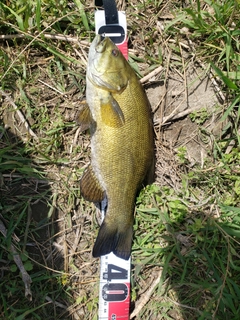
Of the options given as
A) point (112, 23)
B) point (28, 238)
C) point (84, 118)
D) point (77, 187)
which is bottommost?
point (28, 238)

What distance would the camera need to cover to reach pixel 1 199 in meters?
3.41

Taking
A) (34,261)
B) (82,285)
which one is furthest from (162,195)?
(34,261)

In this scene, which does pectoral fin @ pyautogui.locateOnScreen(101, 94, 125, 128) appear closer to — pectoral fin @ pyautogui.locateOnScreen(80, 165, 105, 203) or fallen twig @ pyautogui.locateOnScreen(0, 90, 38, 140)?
pectoral fin @ pyautogui.locateOnScreen(80, 165, 105, 203)

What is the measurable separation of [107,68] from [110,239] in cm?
147

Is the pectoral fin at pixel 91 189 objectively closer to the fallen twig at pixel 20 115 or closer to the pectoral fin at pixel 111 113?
the pectoral fin at pixel 111 113

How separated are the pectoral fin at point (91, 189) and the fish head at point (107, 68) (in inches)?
31.4

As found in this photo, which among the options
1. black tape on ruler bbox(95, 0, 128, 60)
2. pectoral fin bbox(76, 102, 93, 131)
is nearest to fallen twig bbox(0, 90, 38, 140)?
pectoral fin bbox(76, 102, 93, 131)

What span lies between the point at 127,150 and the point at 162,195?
0.68 m

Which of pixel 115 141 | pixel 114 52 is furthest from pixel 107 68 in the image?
pixel 115 141

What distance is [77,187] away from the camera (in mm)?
3457

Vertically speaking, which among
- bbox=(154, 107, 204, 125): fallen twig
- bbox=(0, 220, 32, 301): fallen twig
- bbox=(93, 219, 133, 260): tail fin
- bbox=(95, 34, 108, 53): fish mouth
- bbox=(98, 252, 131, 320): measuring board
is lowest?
bbox=(98, 252, 131, 320): measuring board

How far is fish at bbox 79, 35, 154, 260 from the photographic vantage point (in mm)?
3020

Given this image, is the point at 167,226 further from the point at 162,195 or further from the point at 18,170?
the point at 18,170

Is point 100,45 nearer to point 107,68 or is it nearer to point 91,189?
point 107,68
